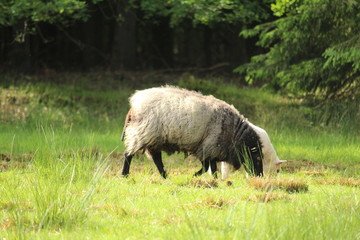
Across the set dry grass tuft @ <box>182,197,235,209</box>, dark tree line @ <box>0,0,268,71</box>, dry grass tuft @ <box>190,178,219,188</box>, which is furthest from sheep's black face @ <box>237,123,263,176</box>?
dark tree line @ <box>0,0,268,71</box>

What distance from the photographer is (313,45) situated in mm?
15680

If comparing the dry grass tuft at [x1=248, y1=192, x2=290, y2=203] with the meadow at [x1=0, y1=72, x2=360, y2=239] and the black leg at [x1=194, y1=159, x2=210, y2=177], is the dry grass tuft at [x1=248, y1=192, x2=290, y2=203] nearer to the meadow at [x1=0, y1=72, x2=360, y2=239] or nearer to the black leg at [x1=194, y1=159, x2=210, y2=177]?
the meadow at [x1=0, y1=72, x2=360, y2=239]

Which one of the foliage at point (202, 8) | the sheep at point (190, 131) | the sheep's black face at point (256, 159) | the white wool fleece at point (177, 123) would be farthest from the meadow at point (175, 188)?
the foliage at point (202, 8)

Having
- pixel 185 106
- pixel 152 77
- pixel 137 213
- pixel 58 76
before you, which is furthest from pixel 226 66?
pixel 137 213

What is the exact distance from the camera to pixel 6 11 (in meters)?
17.0

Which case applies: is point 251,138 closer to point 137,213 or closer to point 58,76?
point 137,213

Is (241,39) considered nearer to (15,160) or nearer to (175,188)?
(15,160)

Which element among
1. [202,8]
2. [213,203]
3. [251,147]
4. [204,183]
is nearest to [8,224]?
[213,203]

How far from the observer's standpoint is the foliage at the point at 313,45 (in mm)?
14367

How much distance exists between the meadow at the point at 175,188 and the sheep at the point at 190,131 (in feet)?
1.33

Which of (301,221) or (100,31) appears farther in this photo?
(100,31)

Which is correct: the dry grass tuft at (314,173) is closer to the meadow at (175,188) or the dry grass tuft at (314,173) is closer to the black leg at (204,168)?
the meadow at (175,188)

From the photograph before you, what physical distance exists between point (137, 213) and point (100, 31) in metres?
21.4

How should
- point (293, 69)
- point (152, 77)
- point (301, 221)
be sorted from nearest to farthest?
point (301, 221) < point (293, 69) < point (152, 77)
